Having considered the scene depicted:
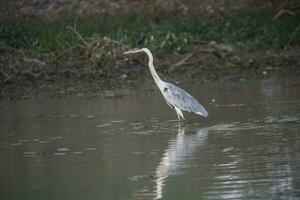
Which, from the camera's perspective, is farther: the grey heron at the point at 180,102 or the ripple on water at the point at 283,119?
the grey heron at the point at 180,102

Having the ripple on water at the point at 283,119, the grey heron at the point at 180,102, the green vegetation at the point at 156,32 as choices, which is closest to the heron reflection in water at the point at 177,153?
the grey heron at the point at 180,102

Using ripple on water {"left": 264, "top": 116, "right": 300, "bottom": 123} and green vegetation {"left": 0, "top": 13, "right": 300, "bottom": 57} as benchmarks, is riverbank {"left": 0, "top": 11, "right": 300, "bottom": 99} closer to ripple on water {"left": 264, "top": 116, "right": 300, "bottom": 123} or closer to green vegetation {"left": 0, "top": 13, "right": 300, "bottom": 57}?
green vegetation {"left": 0, "top": 13, "right": 300, "bottom": 57}

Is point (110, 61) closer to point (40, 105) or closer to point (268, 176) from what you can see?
point (40, 105)

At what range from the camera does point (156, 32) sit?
24.9m

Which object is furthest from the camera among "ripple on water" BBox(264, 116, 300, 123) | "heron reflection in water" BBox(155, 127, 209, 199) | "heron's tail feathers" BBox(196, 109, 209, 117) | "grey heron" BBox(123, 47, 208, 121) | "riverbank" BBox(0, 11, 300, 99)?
"riverbank" BBox(0, 11, 300, 99)

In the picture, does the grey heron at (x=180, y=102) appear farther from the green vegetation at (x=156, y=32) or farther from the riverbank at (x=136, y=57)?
the green vegetation at (x=156, y=32)

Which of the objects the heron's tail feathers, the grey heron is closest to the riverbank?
the grey heron

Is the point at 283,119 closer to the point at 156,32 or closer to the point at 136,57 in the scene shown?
the point at 136,57

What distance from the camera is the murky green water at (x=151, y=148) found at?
10570 mm

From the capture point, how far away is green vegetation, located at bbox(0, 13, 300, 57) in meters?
23.8

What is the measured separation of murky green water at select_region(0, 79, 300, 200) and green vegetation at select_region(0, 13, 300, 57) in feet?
15.2

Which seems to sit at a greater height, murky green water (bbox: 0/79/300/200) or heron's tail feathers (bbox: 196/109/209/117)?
heron's tail feathers (bbox: 196/109/209/117)

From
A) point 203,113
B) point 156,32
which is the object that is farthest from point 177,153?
point 156,32

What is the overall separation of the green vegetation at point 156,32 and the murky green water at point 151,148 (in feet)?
15.2
